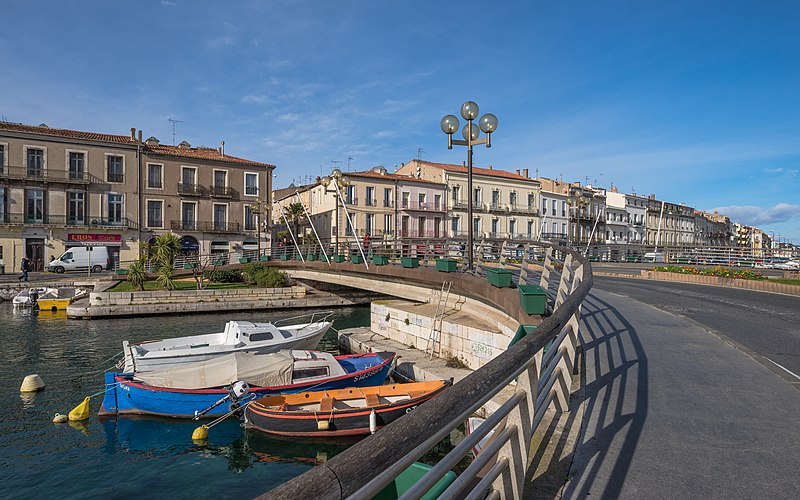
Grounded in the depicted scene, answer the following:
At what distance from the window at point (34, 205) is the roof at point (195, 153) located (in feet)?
31.3

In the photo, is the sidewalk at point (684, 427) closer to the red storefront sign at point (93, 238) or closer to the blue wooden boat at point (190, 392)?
the blue wooden boat at point (190, 392)

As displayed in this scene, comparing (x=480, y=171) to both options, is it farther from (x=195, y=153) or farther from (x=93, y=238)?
(x=93, y=238)

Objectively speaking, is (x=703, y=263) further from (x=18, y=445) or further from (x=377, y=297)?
(x=18, y=445)

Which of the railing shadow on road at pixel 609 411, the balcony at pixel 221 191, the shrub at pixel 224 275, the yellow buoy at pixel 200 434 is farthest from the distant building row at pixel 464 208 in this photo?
the railing shadow on road at pixel 609 411

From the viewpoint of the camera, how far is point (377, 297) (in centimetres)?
3741

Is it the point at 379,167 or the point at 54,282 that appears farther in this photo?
the point at 379,167

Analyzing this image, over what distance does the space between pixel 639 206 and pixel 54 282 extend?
80.0 meters

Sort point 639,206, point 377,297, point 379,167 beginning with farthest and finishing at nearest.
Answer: point 639,206 → point 379,167 → point 377,297

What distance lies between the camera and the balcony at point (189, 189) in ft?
153

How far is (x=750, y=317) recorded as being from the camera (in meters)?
10.9

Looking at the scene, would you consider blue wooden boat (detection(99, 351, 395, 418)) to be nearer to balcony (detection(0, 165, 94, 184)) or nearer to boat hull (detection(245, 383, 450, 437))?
boat hull (detection(245, 383, 450, 437))

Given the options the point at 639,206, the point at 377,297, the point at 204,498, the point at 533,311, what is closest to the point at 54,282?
the point at 377,297

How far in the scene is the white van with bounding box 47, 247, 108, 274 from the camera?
39.9 metres

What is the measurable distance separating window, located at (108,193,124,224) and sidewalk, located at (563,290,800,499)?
4735cm
